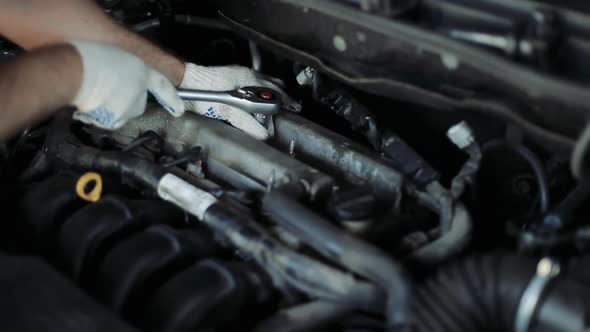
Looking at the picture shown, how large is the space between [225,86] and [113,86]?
0.32 m

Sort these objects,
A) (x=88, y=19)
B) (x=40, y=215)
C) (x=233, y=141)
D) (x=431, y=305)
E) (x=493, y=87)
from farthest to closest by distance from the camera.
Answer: (x=88, y=19) < (x=233, y=141) < (x=40, y=215) < (x=493, y=87) < (x=431, y=305)

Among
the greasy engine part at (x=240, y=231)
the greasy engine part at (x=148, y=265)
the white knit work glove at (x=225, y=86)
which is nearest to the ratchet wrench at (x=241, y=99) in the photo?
the white knit work glove at (x=225, y=86)

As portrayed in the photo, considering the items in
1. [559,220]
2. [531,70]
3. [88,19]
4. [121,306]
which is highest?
[531,70]

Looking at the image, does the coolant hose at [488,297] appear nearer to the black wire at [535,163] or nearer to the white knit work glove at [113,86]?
the black wire at [535,163]

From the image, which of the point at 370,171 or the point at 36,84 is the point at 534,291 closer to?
the point at 370,171

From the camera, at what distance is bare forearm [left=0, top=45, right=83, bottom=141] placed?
3.68 feet

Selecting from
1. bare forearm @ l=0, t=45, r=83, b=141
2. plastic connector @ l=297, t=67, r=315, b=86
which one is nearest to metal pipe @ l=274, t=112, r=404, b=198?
plastic connector @ l=297, t=67, r=315, b=86

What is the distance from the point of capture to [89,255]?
1.06 m

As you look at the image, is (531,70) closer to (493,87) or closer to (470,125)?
(493,87)

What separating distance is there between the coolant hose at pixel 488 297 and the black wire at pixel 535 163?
0.49 feet

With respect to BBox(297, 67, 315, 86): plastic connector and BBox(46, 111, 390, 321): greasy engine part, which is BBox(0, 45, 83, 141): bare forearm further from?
BBox(297, 67, 315, 86): plastic connector

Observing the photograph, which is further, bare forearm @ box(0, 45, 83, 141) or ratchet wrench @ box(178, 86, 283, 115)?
→ ratchet wrench @ box(178, 86, 283, 115)

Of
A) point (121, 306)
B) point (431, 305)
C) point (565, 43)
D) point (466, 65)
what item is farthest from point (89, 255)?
point (565, 43)

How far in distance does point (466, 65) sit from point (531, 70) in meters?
0.11
